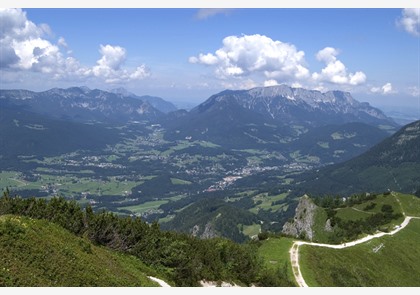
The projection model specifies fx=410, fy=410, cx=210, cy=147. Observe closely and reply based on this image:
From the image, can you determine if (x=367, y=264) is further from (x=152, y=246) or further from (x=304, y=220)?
(x=304, y=220)

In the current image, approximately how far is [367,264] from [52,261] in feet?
234

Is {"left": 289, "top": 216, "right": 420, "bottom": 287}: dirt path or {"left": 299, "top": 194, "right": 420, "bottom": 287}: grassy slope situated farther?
{"left": 299, "top": 194, "right": 420, "bottom": 287}: grassy slope

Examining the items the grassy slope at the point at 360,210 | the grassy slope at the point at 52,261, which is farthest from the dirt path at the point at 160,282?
the grassy slope at the point at 360,210

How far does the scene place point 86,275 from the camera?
113 ft

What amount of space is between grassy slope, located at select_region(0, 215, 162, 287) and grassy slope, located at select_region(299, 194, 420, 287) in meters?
39.3

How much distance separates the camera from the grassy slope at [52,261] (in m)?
30.6

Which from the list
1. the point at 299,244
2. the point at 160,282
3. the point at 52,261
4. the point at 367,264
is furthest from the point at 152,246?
the point at 367,264

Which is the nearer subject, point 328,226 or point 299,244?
point 299,244

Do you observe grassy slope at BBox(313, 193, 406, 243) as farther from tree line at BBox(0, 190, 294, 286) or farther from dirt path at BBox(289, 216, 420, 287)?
tree line at BBox(0, 190, 294, 286)

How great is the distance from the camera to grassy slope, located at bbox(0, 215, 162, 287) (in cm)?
3061

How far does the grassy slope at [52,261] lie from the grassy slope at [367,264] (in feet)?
129

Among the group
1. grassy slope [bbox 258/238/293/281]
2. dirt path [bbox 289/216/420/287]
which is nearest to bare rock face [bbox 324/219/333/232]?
dirt path [bbox 289/216/420/287]

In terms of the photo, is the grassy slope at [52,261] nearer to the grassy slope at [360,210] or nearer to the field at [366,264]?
the field at [366,264]

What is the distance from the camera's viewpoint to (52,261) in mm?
34156
